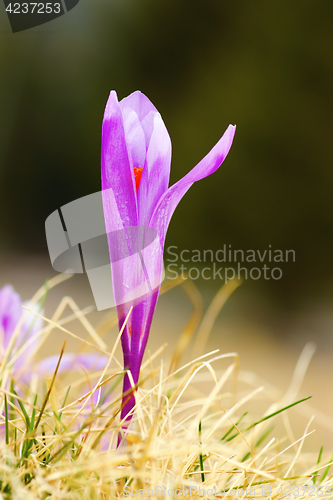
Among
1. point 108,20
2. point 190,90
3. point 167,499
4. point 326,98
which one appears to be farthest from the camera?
point 108,20

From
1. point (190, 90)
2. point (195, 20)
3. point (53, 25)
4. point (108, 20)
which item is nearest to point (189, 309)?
point (190, 90)

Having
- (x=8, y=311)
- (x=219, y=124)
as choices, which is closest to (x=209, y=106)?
(x=219, y=124)

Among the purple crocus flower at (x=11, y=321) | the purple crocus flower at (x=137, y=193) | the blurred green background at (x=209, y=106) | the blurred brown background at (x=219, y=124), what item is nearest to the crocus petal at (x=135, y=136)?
the purple crocus flower at (x=137, y=193)

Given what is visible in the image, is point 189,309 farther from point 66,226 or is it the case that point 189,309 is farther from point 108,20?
point 66,226

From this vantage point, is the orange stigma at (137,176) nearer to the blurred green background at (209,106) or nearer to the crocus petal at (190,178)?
the crocus petal at (190,178)

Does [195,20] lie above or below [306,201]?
above

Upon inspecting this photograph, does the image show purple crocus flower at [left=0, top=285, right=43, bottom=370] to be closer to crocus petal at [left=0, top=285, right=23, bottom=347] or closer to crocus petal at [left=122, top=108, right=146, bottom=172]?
crocus petal at [left=0, top=285, right=23, bottom=347]
